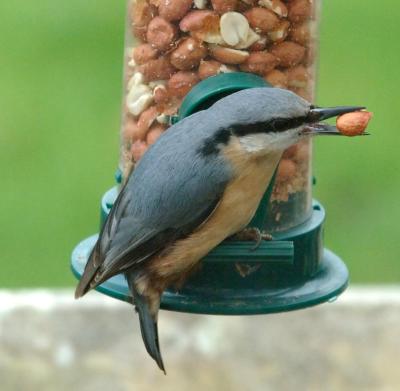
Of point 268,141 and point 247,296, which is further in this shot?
point 247,296

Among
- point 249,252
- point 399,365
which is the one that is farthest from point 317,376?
point 249,252

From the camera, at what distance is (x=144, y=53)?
351cm

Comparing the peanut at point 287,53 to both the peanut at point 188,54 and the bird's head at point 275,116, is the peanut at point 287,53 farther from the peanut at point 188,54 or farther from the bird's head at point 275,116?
the bird's head at point 275,116

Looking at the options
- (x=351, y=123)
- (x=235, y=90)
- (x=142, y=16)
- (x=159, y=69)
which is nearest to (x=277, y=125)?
(x=351, y=123)

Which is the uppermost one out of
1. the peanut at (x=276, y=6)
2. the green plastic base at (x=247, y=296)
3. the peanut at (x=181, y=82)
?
the peanut at (x=276, y=6)

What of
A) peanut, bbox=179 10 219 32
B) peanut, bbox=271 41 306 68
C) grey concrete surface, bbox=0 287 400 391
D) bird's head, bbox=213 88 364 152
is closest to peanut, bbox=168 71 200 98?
peanut, bbox=179 10 219 32

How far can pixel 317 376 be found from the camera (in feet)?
16.0

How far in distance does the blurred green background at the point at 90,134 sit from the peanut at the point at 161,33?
7.48ft

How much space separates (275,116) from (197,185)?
0.85 feet

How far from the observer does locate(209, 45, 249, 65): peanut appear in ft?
11.2

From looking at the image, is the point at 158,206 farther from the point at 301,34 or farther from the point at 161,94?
the point at 301,34

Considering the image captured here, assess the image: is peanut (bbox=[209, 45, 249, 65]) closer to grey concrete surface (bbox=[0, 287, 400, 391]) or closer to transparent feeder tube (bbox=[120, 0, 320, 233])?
transparent feeder tube (bbox=[120, 0, 320, 233])

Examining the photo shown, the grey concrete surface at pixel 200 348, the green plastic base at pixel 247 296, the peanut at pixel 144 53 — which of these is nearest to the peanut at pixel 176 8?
the peanut at pixel 144 53

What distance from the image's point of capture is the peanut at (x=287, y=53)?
11.3 feet
